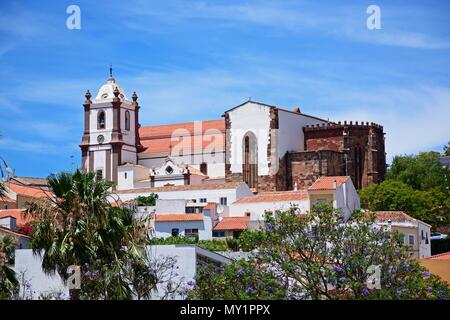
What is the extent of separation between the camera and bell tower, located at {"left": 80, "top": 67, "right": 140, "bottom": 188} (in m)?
93.0

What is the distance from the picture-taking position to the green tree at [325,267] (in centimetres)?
2253

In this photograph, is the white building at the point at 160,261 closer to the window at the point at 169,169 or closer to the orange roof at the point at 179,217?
the orange roof at the point at 179,217

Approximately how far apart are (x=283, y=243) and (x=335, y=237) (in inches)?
53.0

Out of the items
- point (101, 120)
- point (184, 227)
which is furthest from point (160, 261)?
point (101, 120)

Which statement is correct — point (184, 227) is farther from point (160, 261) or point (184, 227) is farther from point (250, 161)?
point (160, 261)

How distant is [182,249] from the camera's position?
29.6 m

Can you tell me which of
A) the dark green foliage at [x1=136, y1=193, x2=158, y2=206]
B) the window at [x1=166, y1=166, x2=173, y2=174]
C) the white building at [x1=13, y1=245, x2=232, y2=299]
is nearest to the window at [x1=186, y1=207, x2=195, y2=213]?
the dark green foliage at [x1=136, y1=193, x2=158, y2=206]

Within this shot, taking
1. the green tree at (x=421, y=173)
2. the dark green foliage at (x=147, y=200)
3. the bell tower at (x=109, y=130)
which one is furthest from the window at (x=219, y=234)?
the bell tower at (x=109, y=130)

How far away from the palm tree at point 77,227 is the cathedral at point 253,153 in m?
52.0

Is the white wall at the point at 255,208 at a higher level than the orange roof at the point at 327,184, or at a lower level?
lower

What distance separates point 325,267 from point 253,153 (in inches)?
2411

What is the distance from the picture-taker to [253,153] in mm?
84562

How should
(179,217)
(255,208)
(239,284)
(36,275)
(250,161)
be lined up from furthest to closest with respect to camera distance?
(250,161) < (255,208) < (179,217) < (36,275) < (239,284)
